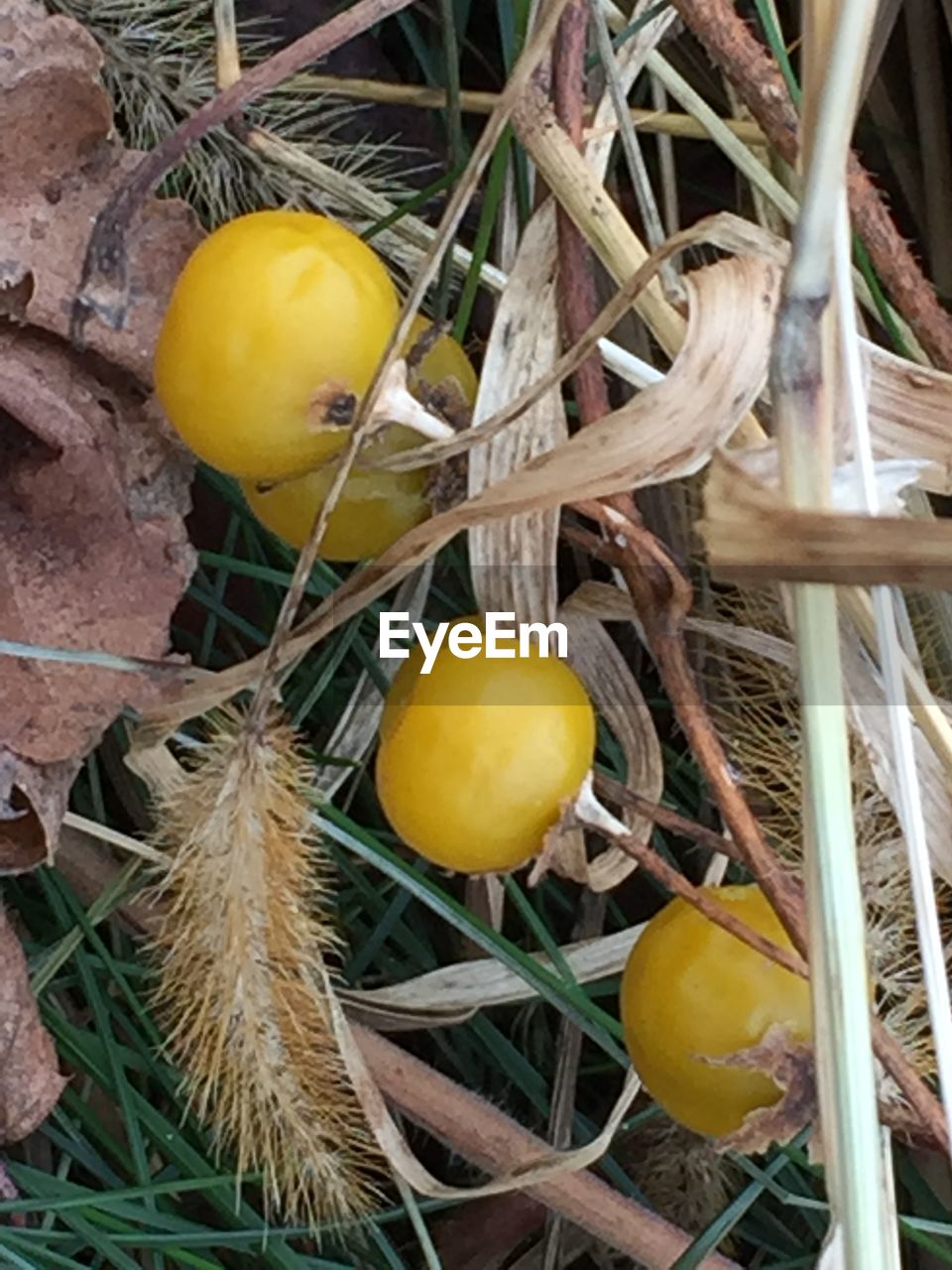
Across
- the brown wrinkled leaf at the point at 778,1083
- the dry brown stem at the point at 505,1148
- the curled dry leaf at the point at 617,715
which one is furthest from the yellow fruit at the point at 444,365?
the dry brown stem at the point at 505,1148

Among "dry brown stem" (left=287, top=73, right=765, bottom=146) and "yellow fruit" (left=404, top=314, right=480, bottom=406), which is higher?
"dry brown stem" (left=287, top=73, right=765, bottom=146)

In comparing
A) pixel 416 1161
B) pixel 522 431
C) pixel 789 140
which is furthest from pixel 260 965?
pixel 789 140

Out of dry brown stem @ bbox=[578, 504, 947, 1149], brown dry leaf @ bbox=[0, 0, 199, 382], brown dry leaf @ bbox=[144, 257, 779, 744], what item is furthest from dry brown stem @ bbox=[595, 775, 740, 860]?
brown dry leaf @ bbox=[0, 0, 199, 382]

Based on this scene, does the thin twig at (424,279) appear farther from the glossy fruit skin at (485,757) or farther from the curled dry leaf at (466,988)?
the curled dry leaf at (466,988)

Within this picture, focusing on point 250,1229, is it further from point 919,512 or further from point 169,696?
point 919,512

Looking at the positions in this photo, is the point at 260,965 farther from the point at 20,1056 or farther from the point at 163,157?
the point at 163,157

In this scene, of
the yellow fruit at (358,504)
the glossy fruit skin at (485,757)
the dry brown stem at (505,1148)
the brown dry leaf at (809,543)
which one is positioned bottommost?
the dry brown stem at (505,1148)

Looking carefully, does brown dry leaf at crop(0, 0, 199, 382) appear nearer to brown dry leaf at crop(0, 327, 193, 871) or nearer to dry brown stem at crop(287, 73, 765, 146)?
brown dry leaf at crop(0, 327, 193, 871)
